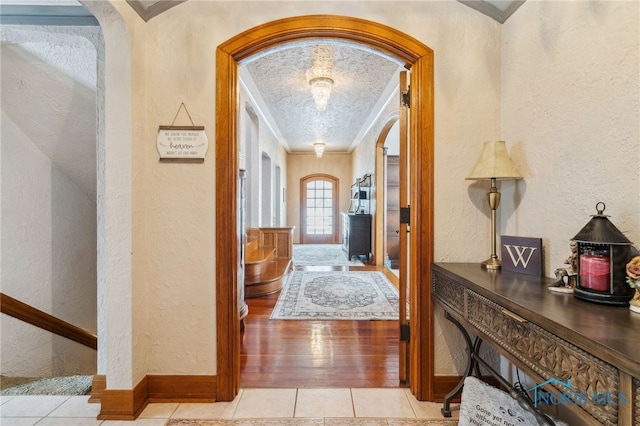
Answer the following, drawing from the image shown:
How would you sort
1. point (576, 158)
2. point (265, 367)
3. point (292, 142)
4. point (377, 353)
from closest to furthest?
point (576, 158)
point (265, 367)
point (377, 353)
point (292, 142)

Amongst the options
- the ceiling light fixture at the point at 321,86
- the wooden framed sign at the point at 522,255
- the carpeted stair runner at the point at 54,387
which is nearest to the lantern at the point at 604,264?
the wooden framed sign at the point at 522,255

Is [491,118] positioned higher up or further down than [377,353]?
higher up

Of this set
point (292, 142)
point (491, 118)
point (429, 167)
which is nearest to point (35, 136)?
point (429, 167)

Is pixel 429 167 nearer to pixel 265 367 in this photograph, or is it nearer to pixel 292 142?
pixel 265 367

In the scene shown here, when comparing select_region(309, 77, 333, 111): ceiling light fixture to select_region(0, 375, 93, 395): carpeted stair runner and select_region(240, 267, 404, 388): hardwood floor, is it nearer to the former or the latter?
select_region(240, 267, 404, 388): hardwood floor

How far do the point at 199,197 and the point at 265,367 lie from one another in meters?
1.35

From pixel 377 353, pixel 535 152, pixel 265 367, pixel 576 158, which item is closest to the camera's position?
pixel 576 158

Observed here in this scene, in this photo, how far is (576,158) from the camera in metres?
1.33

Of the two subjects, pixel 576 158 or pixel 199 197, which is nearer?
pixel 576 158

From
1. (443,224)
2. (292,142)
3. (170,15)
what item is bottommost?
(443,224)

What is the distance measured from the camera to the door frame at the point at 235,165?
1793mm

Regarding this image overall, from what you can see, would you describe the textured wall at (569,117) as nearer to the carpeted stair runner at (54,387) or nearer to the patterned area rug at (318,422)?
the patterned area rug at (318,422)

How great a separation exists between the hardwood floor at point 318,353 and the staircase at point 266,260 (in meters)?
0.69

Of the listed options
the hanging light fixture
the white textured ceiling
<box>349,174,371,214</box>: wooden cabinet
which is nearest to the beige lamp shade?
the white textured ceiling
